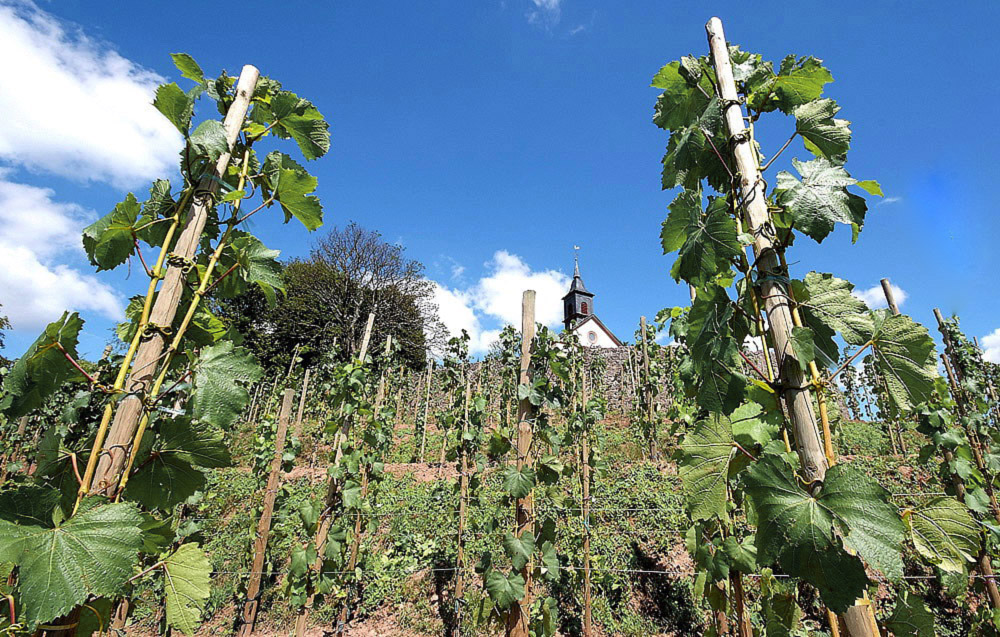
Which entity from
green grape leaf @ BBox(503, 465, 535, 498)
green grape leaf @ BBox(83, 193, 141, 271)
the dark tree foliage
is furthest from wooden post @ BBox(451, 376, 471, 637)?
the dark tree foliage

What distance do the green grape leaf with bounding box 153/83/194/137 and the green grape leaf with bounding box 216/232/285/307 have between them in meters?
0.38

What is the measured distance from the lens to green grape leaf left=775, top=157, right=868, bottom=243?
1.13 metres

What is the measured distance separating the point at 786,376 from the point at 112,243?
2055 millimetres

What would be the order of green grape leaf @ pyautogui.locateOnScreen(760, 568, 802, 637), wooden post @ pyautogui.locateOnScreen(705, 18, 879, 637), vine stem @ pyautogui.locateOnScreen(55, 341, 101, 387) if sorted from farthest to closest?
green grape leaf @ pyautogui.locateOnScreen(760, 568, 802, 637), vine stem @ pyautogui.locateOnScreen(55, 341, 101, 387), wooden post @ pyautogui.locateOnScreen(705, 18, 879, 637)

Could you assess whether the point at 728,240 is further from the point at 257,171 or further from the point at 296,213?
the point at 257,171

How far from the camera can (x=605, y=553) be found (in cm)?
707

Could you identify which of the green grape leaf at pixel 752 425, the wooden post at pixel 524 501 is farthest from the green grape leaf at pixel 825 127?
the wooden post at pixel 524 501

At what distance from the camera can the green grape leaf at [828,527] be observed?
87cm

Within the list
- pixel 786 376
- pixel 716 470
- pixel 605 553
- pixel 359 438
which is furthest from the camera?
pixel 605 553

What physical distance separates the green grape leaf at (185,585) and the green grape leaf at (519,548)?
A: 2720 mm

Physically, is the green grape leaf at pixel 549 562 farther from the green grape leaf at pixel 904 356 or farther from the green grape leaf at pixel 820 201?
the green grape leaf at pixel 820 201

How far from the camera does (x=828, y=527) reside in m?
0.90

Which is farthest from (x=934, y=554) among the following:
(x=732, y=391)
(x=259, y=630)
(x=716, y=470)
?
(x=259, y=630)

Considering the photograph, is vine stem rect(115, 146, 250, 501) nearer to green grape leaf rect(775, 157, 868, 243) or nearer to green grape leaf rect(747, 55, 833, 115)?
green grape leaf rect(775, 157, 868, 243)
